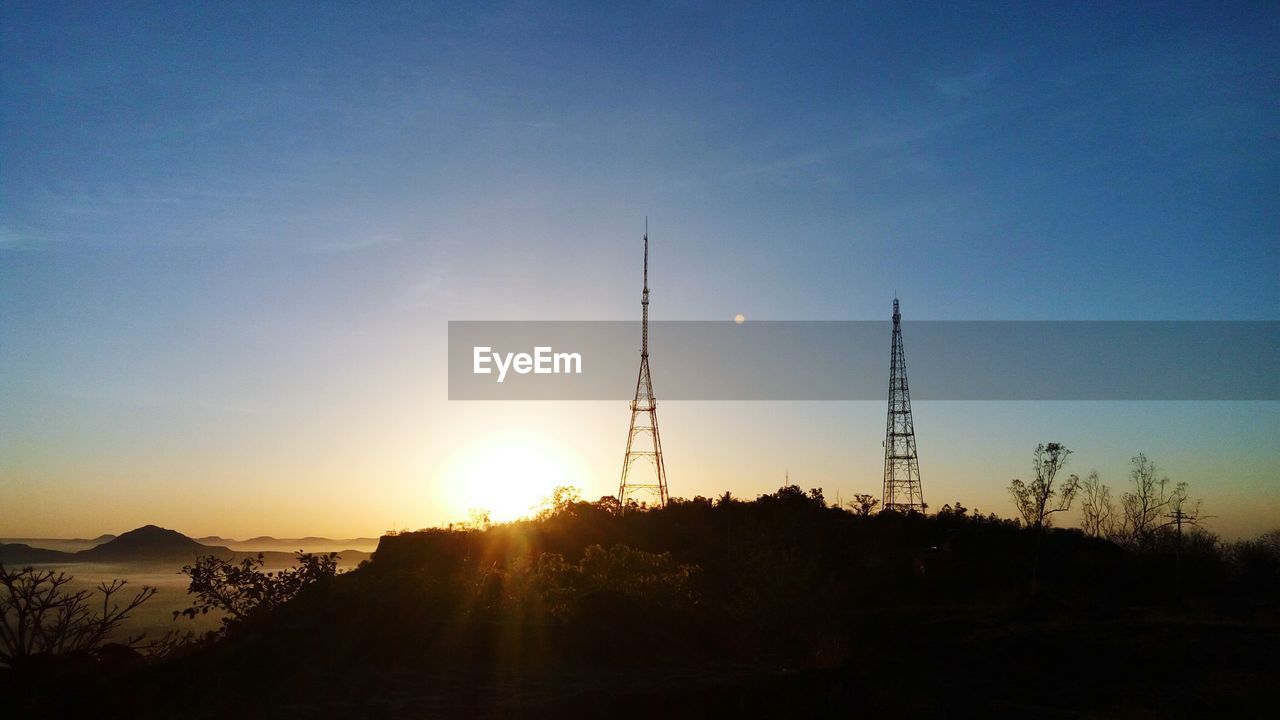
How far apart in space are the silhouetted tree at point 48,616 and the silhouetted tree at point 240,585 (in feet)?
6.60

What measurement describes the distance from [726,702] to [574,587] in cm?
687

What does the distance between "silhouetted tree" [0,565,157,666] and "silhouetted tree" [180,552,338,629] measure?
2.01 metres

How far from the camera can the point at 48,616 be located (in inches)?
619

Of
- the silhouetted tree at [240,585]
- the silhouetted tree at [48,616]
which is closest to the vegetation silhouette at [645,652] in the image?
the silhouetted tree at [240,585]

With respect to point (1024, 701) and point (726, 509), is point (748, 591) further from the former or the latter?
point (726, 509)

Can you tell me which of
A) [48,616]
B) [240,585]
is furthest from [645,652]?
[48,616]

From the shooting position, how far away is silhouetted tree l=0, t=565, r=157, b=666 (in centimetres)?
1451

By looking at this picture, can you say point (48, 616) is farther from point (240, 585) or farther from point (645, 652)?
point (645, 652)

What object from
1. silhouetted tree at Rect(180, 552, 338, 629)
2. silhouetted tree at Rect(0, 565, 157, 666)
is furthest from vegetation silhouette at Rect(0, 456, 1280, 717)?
silhouetted tree at Rect(0, 565, 157, 666)

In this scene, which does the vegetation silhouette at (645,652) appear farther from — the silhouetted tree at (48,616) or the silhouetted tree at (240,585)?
the silhouetted tree at (48,616)

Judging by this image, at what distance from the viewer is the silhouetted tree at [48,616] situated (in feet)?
47.6

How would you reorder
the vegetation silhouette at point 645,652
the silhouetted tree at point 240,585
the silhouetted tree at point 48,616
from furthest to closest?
the silhouetted tree at point 240,585 → the silhouetted tree at point 48,616 → the vegetation silhouette at point 645,652

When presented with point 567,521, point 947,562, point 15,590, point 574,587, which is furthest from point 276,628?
point 947,562

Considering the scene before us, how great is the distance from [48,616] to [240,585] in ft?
12.4
